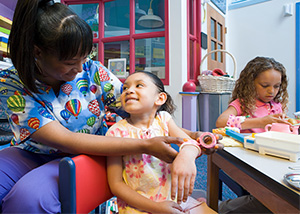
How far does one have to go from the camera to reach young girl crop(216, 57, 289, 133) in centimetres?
131

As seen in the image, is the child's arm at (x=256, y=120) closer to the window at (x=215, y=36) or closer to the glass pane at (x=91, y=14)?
the window at (x=215, y=36)

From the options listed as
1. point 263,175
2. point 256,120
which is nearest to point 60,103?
point 263,175

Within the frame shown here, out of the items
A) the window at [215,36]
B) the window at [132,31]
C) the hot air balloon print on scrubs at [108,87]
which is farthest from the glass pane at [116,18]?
the hot air balloon print on scrubs at [108,87]

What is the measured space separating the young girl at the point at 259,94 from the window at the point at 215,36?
1.57 m

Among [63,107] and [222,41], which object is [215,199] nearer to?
[63,107]

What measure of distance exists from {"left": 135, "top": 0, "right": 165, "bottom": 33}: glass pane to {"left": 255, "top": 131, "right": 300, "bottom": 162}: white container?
1.95 m

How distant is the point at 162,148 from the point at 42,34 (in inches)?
19.3

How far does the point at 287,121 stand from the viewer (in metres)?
0.99

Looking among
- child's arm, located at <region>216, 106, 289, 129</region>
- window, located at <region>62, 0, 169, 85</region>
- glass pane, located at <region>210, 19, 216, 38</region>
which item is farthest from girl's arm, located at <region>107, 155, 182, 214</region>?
glass pane, located at <region>210, 19, 216, 38</region>

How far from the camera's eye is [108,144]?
2.04 ft

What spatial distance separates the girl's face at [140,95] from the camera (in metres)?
0.74

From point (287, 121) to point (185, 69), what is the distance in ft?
4.80

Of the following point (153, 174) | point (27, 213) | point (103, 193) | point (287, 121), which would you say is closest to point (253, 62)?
point (287, 121)

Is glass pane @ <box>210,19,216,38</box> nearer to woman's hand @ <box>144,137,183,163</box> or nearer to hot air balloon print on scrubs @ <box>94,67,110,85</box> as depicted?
hot air balloon print on scrubs @ <box>94,67,110,85</box>
